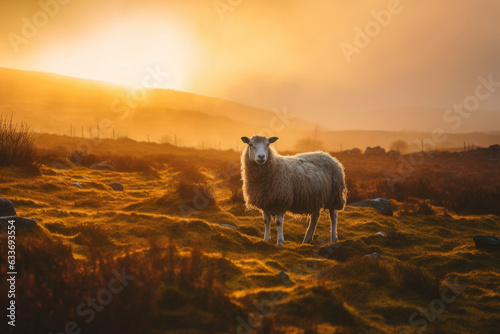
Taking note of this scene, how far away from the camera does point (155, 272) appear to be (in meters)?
4.00

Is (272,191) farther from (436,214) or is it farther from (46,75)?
(46,75)

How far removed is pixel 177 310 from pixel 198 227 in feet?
12.5

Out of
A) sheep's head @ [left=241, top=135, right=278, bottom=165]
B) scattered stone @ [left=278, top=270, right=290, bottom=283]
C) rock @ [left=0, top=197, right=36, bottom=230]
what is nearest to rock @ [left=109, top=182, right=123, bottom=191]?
rock @ [left=0, top=197, right=36, bottom=230]

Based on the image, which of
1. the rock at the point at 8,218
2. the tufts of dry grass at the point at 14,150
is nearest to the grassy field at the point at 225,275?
the rock at the point at 8,218

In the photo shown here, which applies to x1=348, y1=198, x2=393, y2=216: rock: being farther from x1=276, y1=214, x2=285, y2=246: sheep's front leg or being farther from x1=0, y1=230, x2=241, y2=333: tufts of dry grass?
x1=0, y1=230, x2=241, y2=333: tufts of dry grass

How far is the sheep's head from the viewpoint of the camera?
26.6 feet

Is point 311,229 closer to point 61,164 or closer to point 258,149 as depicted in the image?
point 258,149

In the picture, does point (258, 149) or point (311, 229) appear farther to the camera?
point (311, 229)

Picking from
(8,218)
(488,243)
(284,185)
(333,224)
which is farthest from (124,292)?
(488,243)

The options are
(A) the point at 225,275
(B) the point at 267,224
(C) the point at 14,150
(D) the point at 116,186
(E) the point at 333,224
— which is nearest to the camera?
(A) the point at 225,275

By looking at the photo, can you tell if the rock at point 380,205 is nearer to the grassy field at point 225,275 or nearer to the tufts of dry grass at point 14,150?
the grassy field at point 225,275

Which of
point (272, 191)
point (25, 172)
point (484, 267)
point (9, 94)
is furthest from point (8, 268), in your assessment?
point (9, 94)

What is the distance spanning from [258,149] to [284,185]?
1.17 metres

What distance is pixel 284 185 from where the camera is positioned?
8.63 m
